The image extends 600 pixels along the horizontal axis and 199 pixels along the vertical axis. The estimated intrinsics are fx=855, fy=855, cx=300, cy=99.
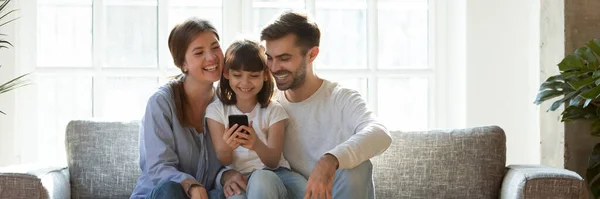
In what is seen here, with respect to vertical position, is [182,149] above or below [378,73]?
below

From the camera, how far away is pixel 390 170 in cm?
323

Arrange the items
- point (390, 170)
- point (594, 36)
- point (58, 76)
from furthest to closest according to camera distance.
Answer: point (58, 76) → point (594, 36) → point (390, 170)

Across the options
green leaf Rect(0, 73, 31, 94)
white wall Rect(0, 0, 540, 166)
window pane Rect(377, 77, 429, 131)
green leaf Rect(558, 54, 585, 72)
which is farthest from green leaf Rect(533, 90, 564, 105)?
green leaf Rect(0, 73, 31, 94)

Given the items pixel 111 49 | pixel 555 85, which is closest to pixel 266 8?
pixel 111 49

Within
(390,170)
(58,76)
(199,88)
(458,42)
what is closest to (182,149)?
(199,88)

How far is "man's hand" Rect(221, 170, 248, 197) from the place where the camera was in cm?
279

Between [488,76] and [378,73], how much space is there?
21.1 inches

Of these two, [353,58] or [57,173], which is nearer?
[57,173]

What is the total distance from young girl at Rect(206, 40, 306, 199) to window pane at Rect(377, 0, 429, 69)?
1.41 metres

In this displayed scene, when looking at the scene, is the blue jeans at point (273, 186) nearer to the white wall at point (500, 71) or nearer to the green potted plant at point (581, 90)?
the green potted plant at point (581, 90)


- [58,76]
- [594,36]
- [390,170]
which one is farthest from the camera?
[58,76]

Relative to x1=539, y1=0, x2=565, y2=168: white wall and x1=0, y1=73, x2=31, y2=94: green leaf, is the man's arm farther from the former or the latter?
x1=0, y1=73, x2=31, y2=94: green leaf

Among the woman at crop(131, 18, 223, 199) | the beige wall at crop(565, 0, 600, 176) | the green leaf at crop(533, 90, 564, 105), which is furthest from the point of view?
the beige wall at crop(565, 0, 600, 176)

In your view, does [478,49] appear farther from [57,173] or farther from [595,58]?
[57,173]
